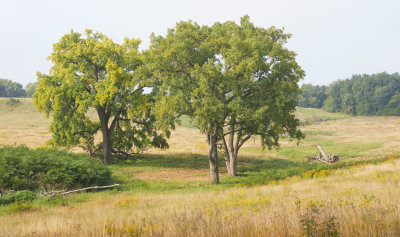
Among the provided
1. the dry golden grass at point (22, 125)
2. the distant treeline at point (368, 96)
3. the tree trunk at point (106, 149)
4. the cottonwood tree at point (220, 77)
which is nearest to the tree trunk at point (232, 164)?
the cottonwood tree at point (220, 77)

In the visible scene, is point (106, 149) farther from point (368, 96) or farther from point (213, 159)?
point (368, 96)

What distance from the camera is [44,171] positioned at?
19.6 m

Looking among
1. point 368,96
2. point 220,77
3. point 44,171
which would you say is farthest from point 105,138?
point 368,96

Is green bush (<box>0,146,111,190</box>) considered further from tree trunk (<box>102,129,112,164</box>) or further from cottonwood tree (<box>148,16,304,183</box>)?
tree trunk (<box>102,129,112,164</box>)

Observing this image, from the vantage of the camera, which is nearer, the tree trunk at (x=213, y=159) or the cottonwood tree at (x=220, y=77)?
the cottonwood tree at (x=220, y=77)

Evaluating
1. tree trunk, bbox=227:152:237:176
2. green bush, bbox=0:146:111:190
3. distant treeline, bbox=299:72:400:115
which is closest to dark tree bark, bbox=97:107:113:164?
green bush, bbox=0:146:111:190

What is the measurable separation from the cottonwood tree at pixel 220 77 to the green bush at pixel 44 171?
6.35 meters

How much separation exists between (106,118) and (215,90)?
16.4 meters

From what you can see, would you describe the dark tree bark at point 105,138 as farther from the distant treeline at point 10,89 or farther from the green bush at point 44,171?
the distant treeline at point 10,89

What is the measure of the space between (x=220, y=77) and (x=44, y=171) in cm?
1319

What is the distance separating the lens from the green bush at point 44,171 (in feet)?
58.2

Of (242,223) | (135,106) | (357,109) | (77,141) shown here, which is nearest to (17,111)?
(77,141)

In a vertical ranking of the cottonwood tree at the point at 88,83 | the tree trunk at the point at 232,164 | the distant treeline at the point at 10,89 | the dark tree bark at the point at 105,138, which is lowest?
the tree trunk at the point at 232,164

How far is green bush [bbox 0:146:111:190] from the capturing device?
17745 millimetres
